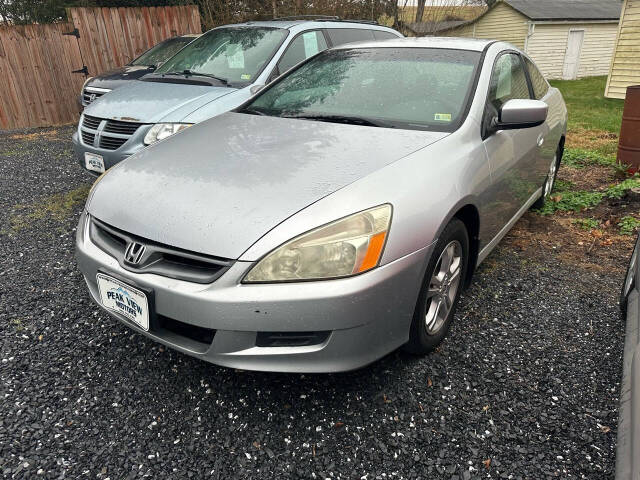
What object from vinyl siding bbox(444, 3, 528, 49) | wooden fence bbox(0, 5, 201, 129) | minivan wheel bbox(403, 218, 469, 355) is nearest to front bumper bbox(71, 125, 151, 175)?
minivan wheel bbox(403, 218, 469, 355)

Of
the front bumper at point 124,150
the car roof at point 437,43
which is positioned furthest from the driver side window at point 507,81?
the front bumper at point 124,150

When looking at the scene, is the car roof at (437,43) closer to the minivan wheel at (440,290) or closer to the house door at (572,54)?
the minivan wheel at (440,290)

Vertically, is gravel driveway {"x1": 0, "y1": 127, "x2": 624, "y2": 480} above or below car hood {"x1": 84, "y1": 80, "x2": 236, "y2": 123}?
below

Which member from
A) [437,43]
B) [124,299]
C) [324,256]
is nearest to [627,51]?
[437,43]

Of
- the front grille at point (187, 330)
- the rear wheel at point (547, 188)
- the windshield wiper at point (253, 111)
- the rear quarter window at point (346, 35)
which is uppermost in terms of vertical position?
the rear quarter window at point (346, 35)

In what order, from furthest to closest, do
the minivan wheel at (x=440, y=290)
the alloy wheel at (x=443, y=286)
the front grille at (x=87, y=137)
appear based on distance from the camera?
the front grille at (x=87, y=137) → the alloy wheel at (x=443, y=286) → the minivan wheel at (x=440, y=290)

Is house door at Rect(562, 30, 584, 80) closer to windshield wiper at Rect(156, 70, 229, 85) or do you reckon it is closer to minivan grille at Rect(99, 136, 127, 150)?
windshield wiper at Rect(156, 70, 229, 85)

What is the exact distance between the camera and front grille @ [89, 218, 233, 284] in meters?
1.78

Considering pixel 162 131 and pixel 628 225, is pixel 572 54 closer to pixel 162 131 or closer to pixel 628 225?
pixel 628 225

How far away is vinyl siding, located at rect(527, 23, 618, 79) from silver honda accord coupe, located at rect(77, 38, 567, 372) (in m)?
21.6

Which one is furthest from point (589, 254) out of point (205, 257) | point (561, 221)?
point (205, 257)

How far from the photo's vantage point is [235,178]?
2.09 metres

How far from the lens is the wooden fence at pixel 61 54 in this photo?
8602 millimetres

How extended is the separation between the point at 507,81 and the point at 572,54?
906 inches
